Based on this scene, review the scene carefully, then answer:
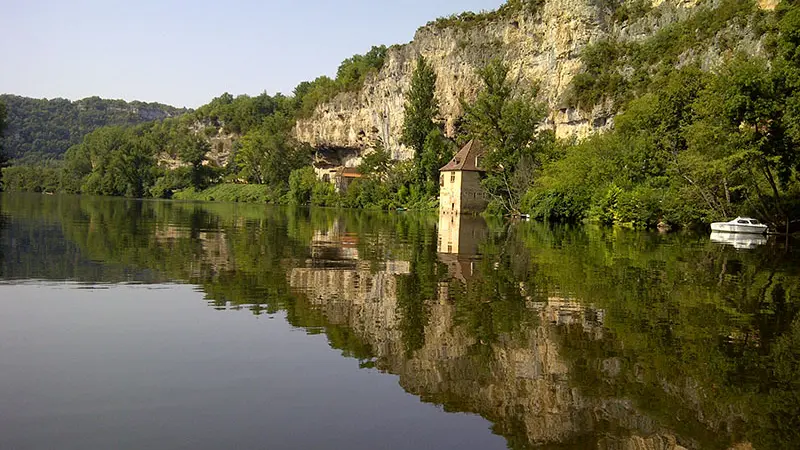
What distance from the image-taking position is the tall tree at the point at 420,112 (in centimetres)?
8469

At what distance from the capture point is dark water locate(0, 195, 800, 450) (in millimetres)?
5980

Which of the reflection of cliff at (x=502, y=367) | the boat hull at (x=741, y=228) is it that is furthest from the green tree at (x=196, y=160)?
the reflection of cliff at (x=502, y=367)

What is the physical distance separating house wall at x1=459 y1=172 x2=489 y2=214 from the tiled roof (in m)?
0.61

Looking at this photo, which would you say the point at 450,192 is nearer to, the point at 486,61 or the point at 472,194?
the point at 472,194

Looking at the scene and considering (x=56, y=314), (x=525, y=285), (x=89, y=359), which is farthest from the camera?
(x=525, y=285)

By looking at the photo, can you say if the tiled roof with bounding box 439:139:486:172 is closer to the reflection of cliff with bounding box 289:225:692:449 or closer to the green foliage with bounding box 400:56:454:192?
the green foliage with bounding box 400:56:454:192

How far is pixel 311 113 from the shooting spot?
12088 centimetres

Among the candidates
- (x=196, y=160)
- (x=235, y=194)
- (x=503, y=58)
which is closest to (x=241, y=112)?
(x=196, y=160)

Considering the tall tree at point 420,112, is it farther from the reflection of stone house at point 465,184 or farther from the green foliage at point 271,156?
the green foliage at point 271,156

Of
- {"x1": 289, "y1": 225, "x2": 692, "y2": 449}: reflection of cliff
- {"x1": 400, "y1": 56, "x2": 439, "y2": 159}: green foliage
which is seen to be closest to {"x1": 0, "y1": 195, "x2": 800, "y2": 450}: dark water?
{"x1": 289, "y1": 225, "x2": 692, "y2": 449}: reflection of cliff

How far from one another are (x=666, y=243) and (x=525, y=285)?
1792cm

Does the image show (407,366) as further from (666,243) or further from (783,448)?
(666,243)

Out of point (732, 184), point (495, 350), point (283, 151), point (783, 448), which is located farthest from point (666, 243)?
point (283, 151)

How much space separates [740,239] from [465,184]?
117 feet
